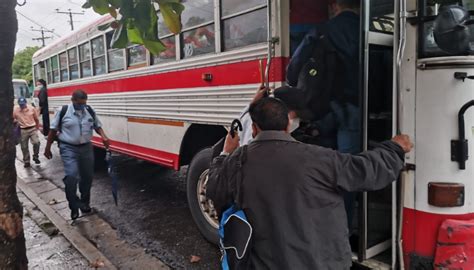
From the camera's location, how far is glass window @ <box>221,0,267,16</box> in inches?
128

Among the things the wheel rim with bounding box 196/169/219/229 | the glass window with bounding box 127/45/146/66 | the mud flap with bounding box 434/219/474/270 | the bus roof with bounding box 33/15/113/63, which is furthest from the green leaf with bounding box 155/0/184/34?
the bus roof with bounding box 33/15/113/63

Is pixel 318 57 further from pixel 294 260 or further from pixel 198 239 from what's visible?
pixel 198 239

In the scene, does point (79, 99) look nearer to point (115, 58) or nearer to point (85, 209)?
point (115, 58)

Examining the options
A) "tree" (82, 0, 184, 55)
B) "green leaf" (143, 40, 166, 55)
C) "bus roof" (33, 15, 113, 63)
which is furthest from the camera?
"bus roof" (33, 15, 113, 63)

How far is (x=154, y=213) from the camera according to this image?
17.5 feet

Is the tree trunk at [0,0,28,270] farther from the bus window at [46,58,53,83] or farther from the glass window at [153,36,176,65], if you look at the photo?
the bus window at [46,58,53,83]

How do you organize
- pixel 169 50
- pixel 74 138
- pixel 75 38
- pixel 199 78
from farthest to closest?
pixel 75 38
pixel 74 138
pixel 169 50
pixel 199 78

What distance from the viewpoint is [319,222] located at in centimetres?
180

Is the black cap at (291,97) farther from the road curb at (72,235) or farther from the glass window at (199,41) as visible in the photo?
the road curb at (72,235)

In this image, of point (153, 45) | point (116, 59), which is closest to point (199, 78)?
point (153, 45)

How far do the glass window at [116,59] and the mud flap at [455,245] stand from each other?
451 cm

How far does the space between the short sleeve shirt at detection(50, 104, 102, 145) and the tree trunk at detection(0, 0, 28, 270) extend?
306 centimetres

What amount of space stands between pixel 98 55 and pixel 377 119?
5053 mm

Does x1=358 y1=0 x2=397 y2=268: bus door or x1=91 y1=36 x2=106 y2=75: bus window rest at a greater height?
x1=91 y1=36 x2=106 y2=75: bus window
